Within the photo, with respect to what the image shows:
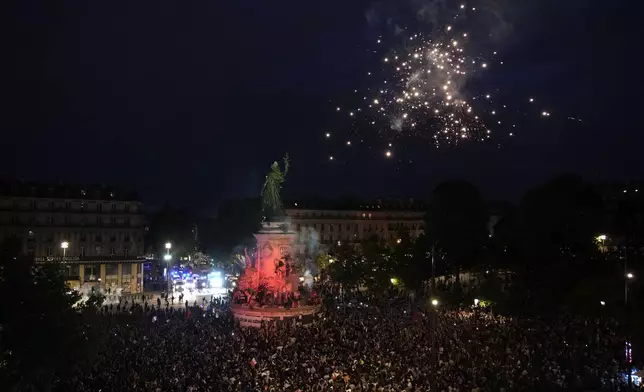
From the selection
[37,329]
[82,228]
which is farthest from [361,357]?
[82,228]

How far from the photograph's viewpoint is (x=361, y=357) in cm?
2664

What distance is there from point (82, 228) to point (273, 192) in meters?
35.4

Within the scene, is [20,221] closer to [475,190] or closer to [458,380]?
[475,190]

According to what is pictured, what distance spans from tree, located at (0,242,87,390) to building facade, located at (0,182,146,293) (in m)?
43.0

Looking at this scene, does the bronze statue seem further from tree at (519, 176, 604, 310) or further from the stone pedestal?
tree at (519, 176, 604, 310)

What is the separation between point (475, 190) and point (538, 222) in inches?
579

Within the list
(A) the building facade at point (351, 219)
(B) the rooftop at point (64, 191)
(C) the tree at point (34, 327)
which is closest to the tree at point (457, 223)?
(A) the building facade at point (351, 219)

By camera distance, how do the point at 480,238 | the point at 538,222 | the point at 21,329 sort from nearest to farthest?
1. the point at 21,329
2. the point at 538,222
3. the point at 480,238

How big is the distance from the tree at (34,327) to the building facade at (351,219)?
7509cm

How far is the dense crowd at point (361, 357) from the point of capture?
76.7ft

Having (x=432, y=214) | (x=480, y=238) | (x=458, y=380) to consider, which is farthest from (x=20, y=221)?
(x=458, y=380)

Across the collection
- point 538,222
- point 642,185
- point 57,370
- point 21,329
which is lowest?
point 57,370

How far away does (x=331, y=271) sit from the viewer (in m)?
74.2

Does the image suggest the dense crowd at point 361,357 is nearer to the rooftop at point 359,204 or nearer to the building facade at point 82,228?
the building facade at point 82,228
